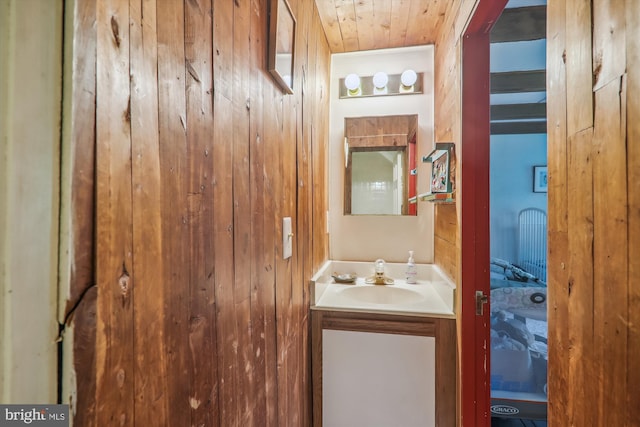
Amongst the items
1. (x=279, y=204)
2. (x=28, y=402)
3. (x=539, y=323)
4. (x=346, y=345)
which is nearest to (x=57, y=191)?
(x=28, y=402)

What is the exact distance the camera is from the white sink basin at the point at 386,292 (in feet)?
4.65

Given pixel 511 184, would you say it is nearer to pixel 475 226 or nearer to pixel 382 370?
pixel 475 226

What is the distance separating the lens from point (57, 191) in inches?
12.2

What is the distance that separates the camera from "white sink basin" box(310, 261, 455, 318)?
1417 millimetres

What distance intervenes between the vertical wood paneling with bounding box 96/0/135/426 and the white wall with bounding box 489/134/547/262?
271 centimetres

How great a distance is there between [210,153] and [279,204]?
1.44 feet

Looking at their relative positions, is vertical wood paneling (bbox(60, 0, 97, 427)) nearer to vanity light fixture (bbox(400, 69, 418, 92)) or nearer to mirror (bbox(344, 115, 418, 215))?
mirror (bbox(344, 115, 418, 215))

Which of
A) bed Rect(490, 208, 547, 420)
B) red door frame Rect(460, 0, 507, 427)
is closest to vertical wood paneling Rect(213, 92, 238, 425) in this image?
red door frame Rect(460, 0, 507, 427)

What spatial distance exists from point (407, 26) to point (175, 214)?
71.7 inches

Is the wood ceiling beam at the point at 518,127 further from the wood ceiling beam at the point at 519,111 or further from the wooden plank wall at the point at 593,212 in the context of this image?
the wooden plank wall at the point at 593,212

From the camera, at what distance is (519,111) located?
231cm

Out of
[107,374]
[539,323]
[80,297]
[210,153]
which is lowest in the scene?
[539,323]

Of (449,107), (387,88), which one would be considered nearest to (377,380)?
(449,107)

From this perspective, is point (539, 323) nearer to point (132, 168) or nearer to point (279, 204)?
point (279, 204)
